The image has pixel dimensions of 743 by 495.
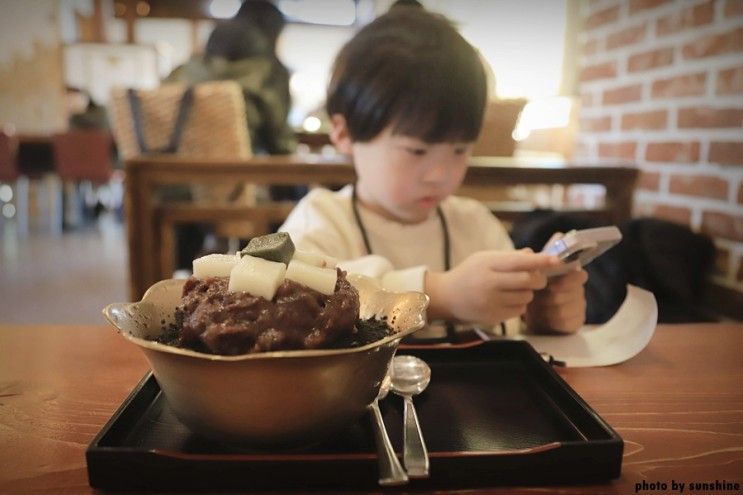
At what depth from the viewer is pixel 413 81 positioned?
88 centimetres

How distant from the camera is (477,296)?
74 centimetres

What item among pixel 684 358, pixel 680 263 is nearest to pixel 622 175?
pixel 680 263

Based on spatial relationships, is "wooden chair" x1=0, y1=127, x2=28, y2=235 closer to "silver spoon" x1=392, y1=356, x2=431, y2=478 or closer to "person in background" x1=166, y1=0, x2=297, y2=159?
"person in background" x1=166, y1=0, x2=297, y2=159

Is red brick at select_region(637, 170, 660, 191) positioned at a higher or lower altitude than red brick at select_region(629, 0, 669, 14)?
lower

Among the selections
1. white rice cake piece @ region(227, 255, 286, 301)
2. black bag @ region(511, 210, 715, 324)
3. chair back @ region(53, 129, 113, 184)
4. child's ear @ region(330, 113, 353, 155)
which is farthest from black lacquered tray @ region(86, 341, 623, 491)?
chair back @ region(53, 129, 113, 184)

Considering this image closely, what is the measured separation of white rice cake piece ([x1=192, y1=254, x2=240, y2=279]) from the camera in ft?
1.51

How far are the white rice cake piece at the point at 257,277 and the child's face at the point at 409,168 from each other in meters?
0.51

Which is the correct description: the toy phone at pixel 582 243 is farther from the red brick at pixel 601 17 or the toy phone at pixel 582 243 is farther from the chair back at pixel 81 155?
the chair back at pixel 81 155

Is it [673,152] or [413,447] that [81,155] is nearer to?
[673,152]

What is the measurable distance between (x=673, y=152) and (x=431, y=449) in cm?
139

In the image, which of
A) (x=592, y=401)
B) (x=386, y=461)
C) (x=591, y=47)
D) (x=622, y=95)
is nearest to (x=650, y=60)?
(x=622, y=95)

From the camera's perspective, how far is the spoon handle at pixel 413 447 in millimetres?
386

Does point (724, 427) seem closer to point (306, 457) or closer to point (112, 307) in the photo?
point (306, 457)

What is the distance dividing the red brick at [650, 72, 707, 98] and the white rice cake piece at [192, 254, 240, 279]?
1.37m
